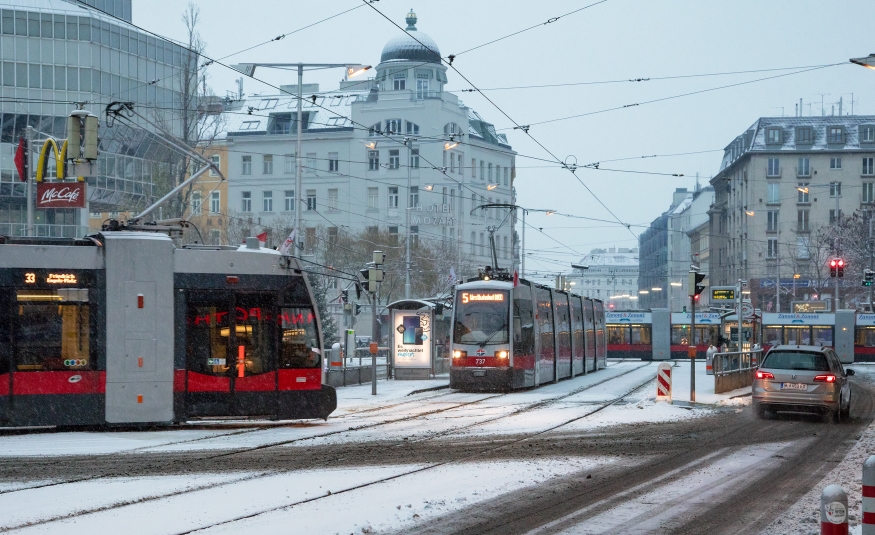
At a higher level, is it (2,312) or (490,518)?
(2,312)

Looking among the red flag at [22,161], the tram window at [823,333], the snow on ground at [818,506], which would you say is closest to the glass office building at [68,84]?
the red flag at [22,161]

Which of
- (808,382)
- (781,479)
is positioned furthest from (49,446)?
(808,382)

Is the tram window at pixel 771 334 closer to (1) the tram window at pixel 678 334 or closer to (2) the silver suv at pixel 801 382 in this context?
(1) the tram window at pixel 678 334

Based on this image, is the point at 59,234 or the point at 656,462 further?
the point at 59,234

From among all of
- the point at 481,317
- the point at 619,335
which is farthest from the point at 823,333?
the point at 481,317

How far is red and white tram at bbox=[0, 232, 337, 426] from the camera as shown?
18.0 meters

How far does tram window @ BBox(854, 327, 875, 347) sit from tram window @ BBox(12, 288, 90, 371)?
5397cm

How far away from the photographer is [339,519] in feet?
33.0

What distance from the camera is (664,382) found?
86.1 ft

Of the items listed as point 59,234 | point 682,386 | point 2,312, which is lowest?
point 682,386

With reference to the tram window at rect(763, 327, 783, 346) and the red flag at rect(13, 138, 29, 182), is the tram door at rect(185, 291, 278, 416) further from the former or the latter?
the tram window at rect(763, 327, 783, 346)

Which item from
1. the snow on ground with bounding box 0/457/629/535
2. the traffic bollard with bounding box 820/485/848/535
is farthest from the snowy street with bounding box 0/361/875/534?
the traffic bollard with bounding box 820/485/848/535

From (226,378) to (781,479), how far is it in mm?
9601

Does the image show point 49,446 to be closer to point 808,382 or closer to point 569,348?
point 808,382
